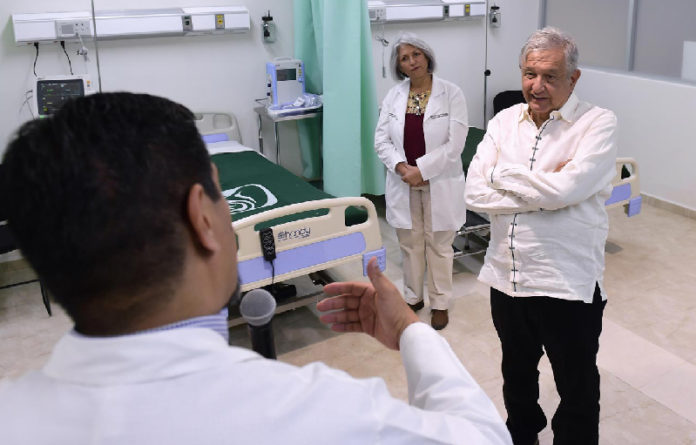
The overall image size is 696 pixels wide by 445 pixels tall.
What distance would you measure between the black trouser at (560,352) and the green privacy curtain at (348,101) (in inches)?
84.5

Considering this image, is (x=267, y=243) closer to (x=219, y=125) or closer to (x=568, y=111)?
(x=568, y=111)

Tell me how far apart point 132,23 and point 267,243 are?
230cm

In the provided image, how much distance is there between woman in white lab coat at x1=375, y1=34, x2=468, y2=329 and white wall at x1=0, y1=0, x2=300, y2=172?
6.08 ft

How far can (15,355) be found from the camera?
3207 millimetres

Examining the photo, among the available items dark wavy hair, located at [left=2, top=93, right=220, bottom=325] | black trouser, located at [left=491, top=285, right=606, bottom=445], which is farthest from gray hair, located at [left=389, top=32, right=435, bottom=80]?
dark wavy hair, located at [left=2, top=93, right=220, bottom=325]

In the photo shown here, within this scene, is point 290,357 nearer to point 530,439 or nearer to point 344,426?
point 530,439

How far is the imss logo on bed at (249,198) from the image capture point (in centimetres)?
334

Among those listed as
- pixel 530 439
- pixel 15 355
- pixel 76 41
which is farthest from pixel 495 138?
pixel 76 41

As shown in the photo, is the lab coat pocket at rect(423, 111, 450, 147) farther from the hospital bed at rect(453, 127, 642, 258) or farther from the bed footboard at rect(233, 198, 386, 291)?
the hospital bed at rect(453, 127, 642, 258)

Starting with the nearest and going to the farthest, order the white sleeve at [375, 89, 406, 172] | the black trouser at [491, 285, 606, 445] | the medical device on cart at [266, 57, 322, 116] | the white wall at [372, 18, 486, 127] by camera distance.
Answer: the black trouser at [491, 285, 606, 445]
the white sleeve at [375, 89, 406, 172]
the medical device on cart at [266, 57, 322, 116]
the white wall at [372, 18, 486, 127]

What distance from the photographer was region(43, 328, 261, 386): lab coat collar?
0.68 meters

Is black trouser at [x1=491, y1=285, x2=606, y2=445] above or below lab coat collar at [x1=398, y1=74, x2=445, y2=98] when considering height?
below

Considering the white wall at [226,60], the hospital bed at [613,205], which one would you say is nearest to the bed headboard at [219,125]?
the white wall at [226,60]

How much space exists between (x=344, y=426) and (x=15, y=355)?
9.96ft
